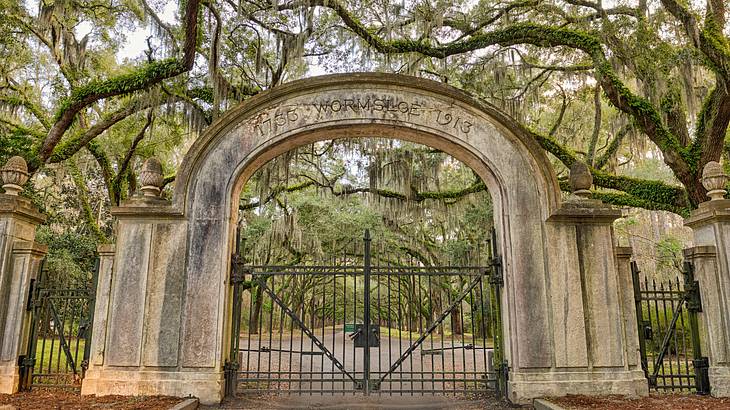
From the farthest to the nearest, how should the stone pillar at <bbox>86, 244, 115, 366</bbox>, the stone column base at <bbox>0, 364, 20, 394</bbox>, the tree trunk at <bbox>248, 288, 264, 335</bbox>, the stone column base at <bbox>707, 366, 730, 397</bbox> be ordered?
the tree trunk at <bbox>248, 288, 264, 335</bbox> → the stone pillar at <bbox>86, 244, 115, 366</bbox> → the stone column base at <bbox>0, 364, 20, 394</bbox> → the stone column base at <bbox>707, 366, 730, 397</bbox>

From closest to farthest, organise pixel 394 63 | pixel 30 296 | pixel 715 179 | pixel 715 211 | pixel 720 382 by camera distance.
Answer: pixel 720 382 < pixel 715 211 < pixel 715 179 < pixel 30 296 < pixel 394 63

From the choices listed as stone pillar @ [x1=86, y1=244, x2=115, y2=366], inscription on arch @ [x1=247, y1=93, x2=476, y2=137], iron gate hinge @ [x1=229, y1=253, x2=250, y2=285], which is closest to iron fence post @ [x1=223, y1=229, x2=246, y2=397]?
iron gate hinge @ [x1=229, y1=253, x2=250, y2=285]

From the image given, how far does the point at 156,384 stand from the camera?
627 cm

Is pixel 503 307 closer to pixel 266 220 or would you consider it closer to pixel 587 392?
pixel 587 392

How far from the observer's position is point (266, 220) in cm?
2031

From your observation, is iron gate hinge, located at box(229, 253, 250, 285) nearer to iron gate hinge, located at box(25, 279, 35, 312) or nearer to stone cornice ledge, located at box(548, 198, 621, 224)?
iron gate hinge, located at box(25, 279, 35, 312)

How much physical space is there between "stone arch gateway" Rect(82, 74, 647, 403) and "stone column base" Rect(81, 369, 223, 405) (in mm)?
13

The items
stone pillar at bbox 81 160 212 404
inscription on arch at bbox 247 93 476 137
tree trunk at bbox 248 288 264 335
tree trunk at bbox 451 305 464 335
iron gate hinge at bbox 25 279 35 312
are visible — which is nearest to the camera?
stone pillar at bbox 81 160 212 404

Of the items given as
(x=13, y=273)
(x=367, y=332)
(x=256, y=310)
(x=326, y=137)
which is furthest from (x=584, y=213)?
(x=256, y=310)

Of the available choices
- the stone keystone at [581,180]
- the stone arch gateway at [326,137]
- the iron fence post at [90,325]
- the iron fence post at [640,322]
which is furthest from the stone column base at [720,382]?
the iron fence post at [90,325]

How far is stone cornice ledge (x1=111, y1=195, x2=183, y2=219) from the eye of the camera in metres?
6.70

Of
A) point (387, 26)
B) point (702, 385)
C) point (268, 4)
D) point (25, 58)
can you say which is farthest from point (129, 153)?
point (702, 385)

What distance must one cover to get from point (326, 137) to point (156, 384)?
12.8 ft

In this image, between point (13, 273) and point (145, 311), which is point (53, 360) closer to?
point (13, 273)
